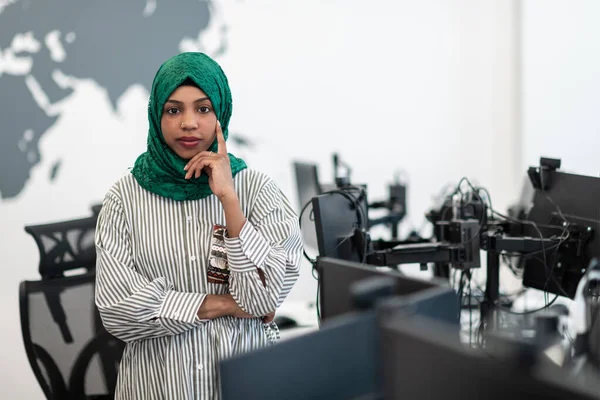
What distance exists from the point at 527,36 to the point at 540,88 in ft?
1.22

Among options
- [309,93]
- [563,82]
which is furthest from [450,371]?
[563,82]

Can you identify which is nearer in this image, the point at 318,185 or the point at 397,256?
the point at 397,256

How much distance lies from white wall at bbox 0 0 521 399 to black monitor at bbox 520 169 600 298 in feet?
7.02

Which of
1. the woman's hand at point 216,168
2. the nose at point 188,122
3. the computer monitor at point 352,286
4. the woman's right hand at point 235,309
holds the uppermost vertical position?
the nose at point 188,122

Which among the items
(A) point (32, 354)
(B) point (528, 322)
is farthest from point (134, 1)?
(B) point (528, 322)

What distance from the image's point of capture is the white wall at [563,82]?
470cm

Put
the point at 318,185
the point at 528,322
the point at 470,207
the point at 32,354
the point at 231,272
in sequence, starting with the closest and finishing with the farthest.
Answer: the point at 528,322, the point at 231,272, the point at 32,354, the point at 470,207, the point at 318,185

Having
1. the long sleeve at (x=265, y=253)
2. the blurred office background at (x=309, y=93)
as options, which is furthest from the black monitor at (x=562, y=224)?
the blurred office background at (x=309, y=93)

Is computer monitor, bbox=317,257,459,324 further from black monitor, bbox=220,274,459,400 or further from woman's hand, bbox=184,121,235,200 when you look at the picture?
woman's hand, bbox=184,121,235,200

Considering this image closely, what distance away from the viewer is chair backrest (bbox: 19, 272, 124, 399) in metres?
2.39

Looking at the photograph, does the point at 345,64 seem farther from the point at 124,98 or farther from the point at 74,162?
the point at 74,162

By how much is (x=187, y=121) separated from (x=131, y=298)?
1.43 ft

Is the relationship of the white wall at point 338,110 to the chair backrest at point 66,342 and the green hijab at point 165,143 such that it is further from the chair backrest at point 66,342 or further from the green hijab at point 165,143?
the green hijab at point 165,143

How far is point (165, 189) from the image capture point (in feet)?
5.70
